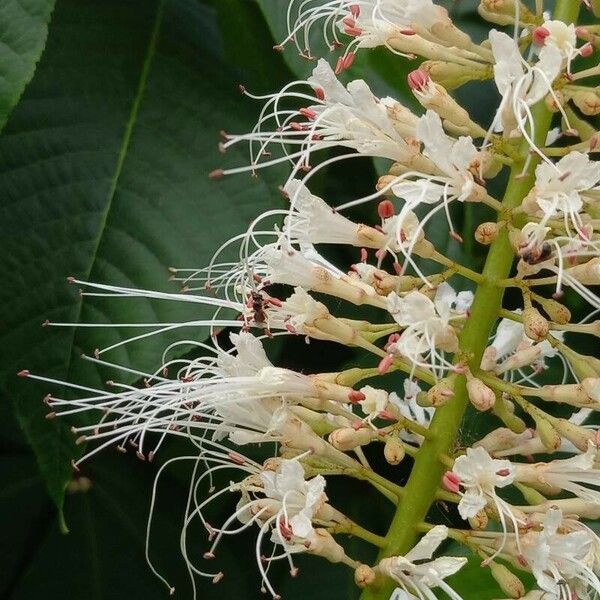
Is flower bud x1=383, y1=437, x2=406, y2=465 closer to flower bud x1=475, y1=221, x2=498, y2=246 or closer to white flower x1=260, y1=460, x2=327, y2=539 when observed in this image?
white flower x1=260, y1=460, x2=327, y2=539

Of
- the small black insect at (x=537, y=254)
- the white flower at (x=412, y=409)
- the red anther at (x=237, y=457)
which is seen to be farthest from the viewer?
the white flower at (x=412, y=409)

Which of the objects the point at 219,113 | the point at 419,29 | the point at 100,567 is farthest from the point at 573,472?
the point at 100,567

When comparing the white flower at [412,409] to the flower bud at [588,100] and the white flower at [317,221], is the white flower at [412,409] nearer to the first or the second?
the white flower at [317,221]

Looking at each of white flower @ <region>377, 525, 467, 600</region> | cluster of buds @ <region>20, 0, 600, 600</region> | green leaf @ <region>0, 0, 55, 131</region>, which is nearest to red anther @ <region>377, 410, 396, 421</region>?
→ cluster of buds @ <region>20, 0, 600, 600</region>

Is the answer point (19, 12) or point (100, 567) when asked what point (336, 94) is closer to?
point (19, 12)

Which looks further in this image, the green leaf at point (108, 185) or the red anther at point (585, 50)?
the green leaf at point (108, 185)

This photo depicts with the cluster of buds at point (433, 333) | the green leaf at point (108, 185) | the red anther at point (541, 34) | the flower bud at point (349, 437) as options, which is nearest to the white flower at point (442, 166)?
the cluster of buds at point (433, 333)

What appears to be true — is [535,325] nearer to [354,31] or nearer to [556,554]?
[556,554]
